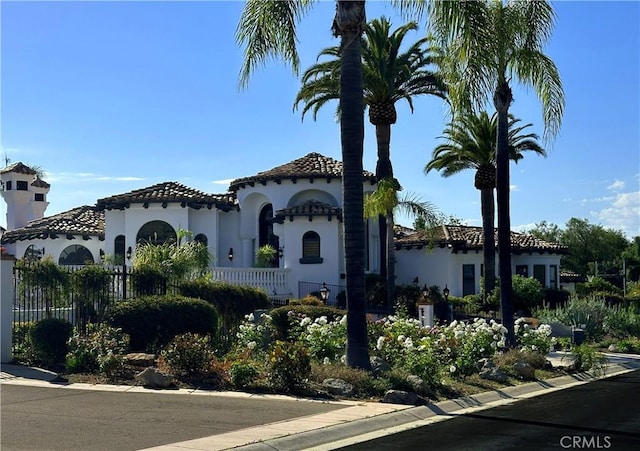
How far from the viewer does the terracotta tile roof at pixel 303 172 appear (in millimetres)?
35594

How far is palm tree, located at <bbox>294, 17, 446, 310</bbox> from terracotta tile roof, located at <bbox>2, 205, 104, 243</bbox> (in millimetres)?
15064

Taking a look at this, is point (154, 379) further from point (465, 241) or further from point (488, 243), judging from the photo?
point (465, 241)

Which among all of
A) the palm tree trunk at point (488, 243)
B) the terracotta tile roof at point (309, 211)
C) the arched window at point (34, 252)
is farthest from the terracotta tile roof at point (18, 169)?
the palm tree trunk at point (488, 243)

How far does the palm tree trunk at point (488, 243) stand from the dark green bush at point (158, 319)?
21.5 m

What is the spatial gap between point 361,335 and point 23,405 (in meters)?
6.24

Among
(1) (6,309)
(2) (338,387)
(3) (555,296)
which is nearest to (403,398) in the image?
(2) (338,387)

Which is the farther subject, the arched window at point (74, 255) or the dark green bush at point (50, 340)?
the arched window at point (74, 255)

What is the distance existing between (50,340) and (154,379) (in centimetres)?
358

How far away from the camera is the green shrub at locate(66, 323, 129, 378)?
1460 cm

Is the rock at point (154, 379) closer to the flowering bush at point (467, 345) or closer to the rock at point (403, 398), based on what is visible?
the rock at point (403, 398)

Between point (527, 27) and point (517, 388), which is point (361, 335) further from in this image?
point (527, 27)

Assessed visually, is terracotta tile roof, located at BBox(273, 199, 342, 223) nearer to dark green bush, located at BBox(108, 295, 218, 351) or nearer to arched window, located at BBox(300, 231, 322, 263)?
arched window, located at BBox(300, 231, 322, 263)

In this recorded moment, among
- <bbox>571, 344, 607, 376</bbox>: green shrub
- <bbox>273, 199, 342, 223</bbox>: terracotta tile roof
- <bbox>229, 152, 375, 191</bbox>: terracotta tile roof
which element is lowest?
<bbox>571, 344, 607, 376</bbox>: green shrub

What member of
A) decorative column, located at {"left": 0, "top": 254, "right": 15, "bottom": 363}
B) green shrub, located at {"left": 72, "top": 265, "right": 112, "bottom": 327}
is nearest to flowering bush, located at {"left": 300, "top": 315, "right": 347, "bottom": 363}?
green shrub, located at {"left": 72, "top": 265, "right": 112, "bottom": 327}
